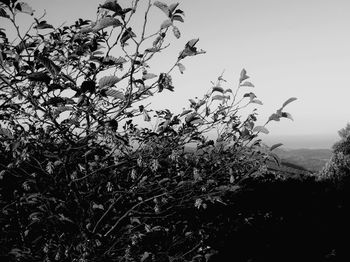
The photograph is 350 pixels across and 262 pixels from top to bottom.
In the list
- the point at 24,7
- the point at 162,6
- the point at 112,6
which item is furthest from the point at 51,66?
the point at 162,6

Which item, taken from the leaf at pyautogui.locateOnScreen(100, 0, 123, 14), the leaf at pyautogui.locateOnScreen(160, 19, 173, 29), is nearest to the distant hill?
the leaf at pyautogui.locateOnScreen(160, 19, 173, 29)

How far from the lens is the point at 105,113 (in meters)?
2.37

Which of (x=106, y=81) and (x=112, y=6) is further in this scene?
(x=106, y=81)

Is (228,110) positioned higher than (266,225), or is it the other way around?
(228,110)

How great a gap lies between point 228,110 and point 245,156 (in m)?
0.63

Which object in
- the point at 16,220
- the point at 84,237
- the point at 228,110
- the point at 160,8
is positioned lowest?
the point at 84,237

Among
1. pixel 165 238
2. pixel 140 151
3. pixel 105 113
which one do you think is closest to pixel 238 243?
pixel 165 238

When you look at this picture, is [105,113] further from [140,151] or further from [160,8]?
[160,8]

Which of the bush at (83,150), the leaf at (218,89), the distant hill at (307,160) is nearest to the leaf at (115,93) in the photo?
the bush at (83,150)

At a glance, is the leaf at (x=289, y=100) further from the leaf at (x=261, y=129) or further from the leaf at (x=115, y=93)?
the leaf at (x=115, y=93)

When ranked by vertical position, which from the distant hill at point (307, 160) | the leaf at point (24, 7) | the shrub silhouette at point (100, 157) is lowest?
the distant hill at point (307, 160)

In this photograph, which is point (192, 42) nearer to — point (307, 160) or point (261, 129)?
point (261, 129)

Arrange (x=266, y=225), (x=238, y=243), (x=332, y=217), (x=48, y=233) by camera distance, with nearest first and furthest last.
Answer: (x=48, y=233) → (x=238, y=243) → (x=266, y=225) → (x=332, y=217)

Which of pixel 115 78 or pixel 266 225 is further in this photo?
pixel 266 225
